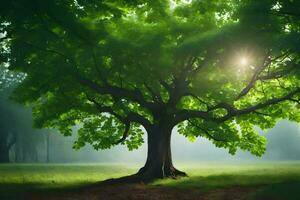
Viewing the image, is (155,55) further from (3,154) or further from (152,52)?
(3,154)

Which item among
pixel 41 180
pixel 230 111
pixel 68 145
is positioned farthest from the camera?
pixel 68 145

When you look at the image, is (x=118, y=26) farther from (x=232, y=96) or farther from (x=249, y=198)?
(x=249, y=198)

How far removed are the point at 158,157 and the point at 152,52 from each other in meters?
9.30

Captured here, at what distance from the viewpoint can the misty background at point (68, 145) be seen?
266 ft

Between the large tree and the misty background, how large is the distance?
47.0 metres

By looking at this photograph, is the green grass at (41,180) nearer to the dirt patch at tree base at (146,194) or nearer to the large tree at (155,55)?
the dirt patch at tree base at (146,194)

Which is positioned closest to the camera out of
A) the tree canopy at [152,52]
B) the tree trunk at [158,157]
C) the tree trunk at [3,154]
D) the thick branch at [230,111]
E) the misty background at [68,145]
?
the tree canopy at [152,52]

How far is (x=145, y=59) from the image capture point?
87.9ft

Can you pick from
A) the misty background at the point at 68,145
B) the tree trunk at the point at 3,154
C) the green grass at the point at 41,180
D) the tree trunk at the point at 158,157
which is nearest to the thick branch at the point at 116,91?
the tree trunk at the point at 158,157

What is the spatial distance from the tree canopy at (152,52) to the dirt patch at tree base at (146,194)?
21.8 ft

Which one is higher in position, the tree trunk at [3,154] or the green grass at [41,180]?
the tree trunk at [3,154]

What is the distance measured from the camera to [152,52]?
85.9ft

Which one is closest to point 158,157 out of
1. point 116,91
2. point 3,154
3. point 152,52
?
point 116,91

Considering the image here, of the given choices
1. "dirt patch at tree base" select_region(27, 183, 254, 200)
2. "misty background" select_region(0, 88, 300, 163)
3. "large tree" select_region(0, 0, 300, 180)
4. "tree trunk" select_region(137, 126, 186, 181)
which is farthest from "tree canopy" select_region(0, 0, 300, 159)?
"misty background" select_region(0, 88, 300, 163)
